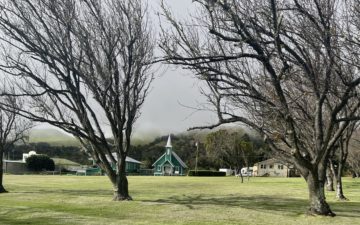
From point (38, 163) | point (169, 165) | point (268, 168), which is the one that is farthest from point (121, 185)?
point (268, 168)

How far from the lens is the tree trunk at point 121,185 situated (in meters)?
21.8

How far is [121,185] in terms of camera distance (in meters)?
22.1

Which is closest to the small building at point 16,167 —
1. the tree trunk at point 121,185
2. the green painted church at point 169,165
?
the green painted church at point 169,165

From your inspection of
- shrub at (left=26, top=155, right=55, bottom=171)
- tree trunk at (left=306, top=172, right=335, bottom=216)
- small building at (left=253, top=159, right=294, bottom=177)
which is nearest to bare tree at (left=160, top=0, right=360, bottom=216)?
tree trunk at (left=306, top=172, right=335, bottom=216)

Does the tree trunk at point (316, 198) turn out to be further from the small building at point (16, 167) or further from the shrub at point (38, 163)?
the shrub at point (38, 163)

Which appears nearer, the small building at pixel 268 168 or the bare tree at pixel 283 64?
the bare tree at pixel 283 64

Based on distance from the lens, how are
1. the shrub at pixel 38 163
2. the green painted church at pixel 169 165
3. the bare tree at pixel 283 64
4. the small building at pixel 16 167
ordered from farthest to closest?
1. the green painted church at pixel 169 165
2. the shrub at pixel 38 163
3. the small building at pixel 16 167
4. the bare tree at pixel 283 64

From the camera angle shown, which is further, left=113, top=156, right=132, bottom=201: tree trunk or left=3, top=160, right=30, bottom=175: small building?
left=3, top=160, right=30, bottom=175: small building

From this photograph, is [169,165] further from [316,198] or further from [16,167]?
[316,198]

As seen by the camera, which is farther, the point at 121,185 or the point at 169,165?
the point at 169,165

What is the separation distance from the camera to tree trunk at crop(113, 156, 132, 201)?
21797 mm

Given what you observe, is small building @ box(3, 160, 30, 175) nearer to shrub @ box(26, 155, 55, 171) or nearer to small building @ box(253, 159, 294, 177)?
shrub @ box(26, 155, 55, 171)

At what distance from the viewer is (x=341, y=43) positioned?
1412cm

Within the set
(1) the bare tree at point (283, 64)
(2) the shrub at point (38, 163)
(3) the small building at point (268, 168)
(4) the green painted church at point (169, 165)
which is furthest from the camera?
(3) the small building at point (268, 168)
